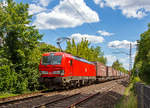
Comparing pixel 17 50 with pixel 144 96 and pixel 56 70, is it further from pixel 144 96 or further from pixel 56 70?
pixel 144 96

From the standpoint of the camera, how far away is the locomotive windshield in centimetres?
1510

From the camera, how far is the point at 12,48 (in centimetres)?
1427

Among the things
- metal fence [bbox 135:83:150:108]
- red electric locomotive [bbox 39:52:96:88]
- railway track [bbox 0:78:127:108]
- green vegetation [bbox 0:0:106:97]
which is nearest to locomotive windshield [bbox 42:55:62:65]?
red electric locomotive [bbox 39:52:96:88]

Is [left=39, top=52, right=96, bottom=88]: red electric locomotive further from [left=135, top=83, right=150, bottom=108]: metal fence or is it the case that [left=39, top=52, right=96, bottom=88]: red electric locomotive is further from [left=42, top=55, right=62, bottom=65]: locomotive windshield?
[left=135, top=83, right=150, bottom=108]: metal fence

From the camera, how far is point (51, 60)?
50.2ft

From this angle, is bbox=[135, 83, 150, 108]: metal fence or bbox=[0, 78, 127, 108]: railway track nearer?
bbox=[135, 83, 150, 108]: metal fence

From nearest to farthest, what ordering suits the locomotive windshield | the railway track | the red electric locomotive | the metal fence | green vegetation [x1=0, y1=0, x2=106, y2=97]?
1. the metal fence
2. the railway track
3. green vegetation [x1=0, y1=0, x2=106, y2=97]
4. the red electric locomotive
5. the locomotive windshield

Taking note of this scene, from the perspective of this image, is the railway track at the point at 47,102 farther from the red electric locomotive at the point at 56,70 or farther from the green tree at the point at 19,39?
the green tree at the point at 19,39

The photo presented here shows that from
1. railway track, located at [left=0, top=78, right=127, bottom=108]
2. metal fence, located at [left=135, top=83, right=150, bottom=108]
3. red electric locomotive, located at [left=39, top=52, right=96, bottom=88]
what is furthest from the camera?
red electric locomotive, located at [left=39, top=52, right=96, bottom=88]

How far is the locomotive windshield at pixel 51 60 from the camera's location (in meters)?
15.1

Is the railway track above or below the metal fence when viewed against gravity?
below

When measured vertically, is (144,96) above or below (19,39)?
below

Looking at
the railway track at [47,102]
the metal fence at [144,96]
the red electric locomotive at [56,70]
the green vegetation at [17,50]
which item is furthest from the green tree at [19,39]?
the metal fence at [144,96]

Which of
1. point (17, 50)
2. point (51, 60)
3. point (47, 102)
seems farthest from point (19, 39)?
point (47, 102)
